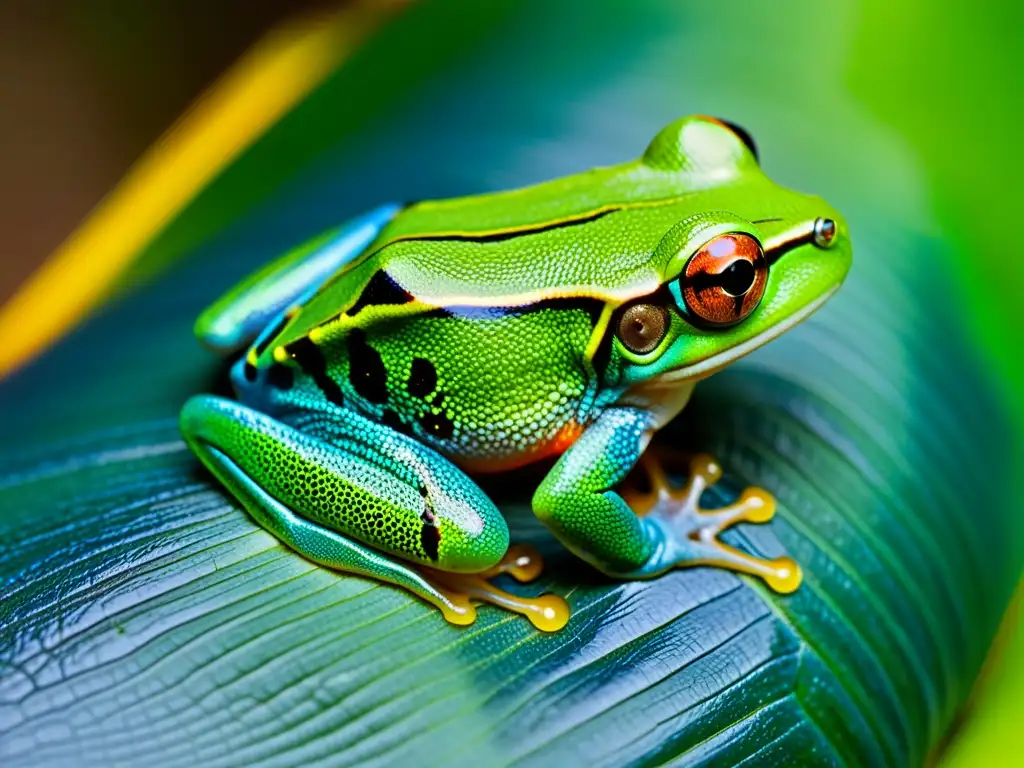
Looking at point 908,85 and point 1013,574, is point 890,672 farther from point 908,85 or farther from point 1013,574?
point 908,85

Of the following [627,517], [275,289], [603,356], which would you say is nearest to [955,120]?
[603,356]

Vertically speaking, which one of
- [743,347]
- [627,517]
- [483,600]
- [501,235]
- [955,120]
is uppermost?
[955,120]

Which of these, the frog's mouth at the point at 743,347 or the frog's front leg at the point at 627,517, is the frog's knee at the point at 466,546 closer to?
the frog's front leg at the point at 627,517

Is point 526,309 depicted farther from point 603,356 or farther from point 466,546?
point 466,546

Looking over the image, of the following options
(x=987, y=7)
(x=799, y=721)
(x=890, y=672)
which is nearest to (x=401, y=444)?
(x=799, y=721)

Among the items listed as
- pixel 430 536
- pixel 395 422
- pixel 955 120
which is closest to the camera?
pixel 430 536

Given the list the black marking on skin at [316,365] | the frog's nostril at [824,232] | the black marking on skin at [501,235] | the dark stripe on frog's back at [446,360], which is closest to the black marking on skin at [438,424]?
the dark stripe on frog's back at [446,360]

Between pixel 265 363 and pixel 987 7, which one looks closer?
pixel 265 363
